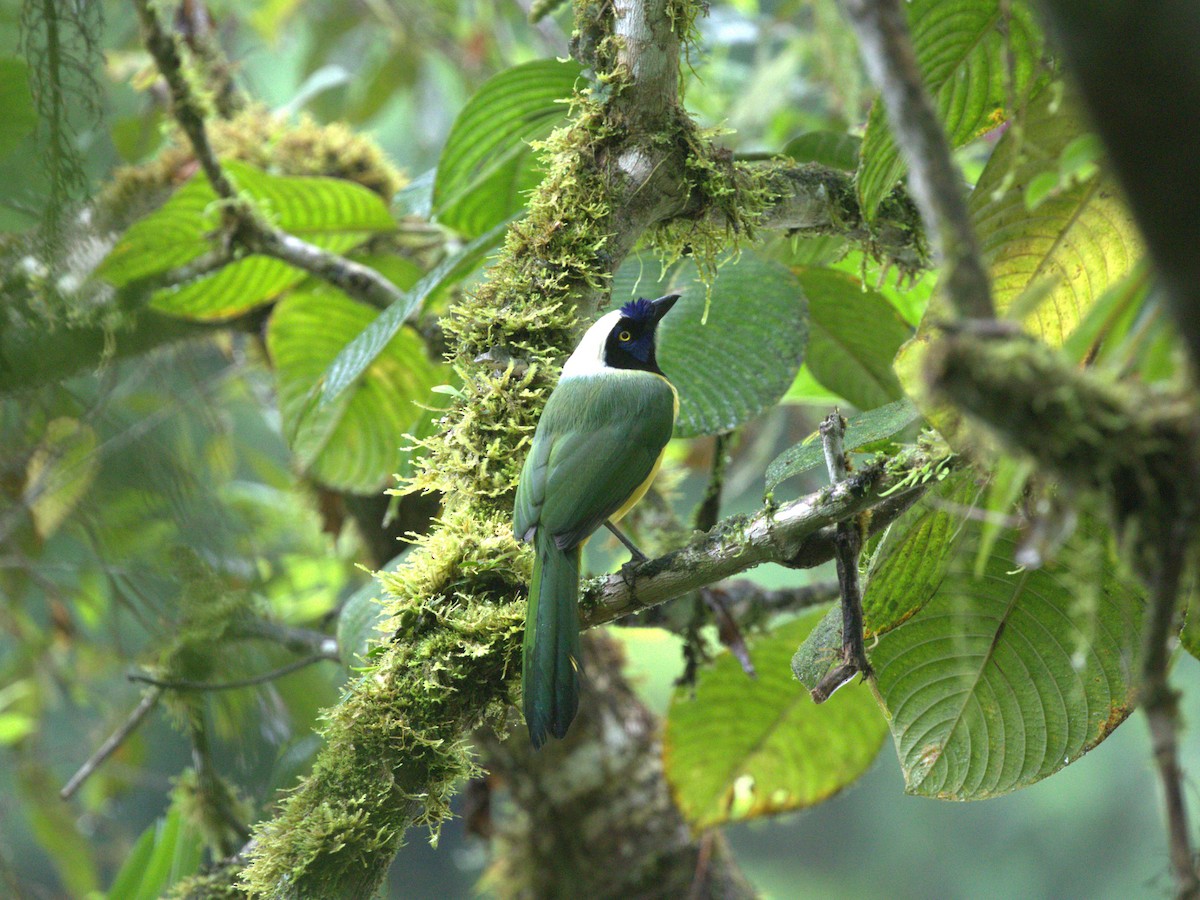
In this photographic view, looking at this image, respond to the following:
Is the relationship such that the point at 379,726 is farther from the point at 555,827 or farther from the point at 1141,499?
the point at 555,827

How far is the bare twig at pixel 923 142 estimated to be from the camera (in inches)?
29.9

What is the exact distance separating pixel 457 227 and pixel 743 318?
81cm

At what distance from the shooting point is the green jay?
52.6 inches

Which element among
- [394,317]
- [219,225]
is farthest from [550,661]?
[219,225]

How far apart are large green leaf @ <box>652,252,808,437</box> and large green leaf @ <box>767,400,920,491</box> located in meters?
0.37

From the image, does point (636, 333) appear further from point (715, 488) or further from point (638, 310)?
point (715, 488)

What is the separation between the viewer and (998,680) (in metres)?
1.62

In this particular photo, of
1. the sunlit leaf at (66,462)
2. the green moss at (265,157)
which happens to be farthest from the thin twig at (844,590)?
the green moss at (265,157)

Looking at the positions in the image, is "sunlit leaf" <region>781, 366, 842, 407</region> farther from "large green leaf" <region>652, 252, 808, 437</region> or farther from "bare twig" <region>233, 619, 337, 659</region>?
"bare twig" <region>233, 619, 337, 659</region>

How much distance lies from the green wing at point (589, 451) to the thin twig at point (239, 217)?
77cm

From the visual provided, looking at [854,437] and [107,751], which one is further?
[107,751]

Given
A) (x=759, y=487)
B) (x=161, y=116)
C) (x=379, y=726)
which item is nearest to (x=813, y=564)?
(x=379, y=726)

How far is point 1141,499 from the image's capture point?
Result: 750 mm

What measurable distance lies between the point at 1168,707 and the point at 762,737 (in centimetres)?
189
